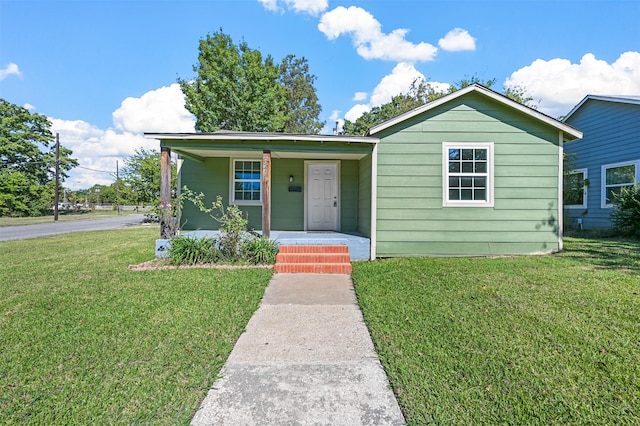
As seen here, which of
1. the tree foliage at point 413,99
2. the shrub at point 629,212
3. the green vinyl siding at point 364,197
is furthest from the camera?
the tree foliage at point 413,99

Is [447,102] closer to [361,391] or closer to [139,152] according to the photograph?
[361,391]

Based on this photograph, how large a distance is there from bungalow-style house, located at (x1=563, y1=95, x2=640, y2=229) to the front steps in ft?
30.4

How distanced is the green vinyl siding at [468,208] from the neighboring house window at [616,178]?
529cm

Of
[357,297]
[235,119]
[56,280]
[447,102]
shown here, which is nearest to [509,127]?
[447,102]

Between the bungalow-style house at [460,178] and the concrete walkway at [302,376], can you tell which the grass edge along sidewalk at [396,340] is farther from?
the bungalow-style house at [460,178]

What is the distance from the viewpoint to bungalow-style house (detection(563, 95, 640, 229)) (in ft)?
33.1

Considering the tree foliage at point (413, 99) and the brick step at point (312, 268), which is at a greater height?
the tree foliage at point (413, 99)

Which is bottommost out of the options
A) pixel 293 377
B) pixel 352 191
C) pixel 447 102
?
pixel 293 377

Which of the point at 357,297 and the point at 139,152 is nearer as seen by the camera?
the point at 357,297

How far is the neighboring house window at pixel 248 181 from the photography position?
9125 mm

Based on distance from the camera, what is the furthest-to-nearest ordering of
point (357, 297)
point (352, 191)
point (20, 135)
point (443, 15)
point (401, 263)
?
1. point (20, 135)
2. point (443, 15)
3. point (352, 191)
4. point (401, 263)
5. point (357, 297)

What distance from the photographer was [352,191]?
900cm

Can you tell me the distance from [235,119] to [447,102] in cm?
1829

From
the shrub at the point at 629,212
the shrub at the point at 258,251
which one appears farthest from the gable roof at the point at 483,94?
the shrub at the point at 629,212
